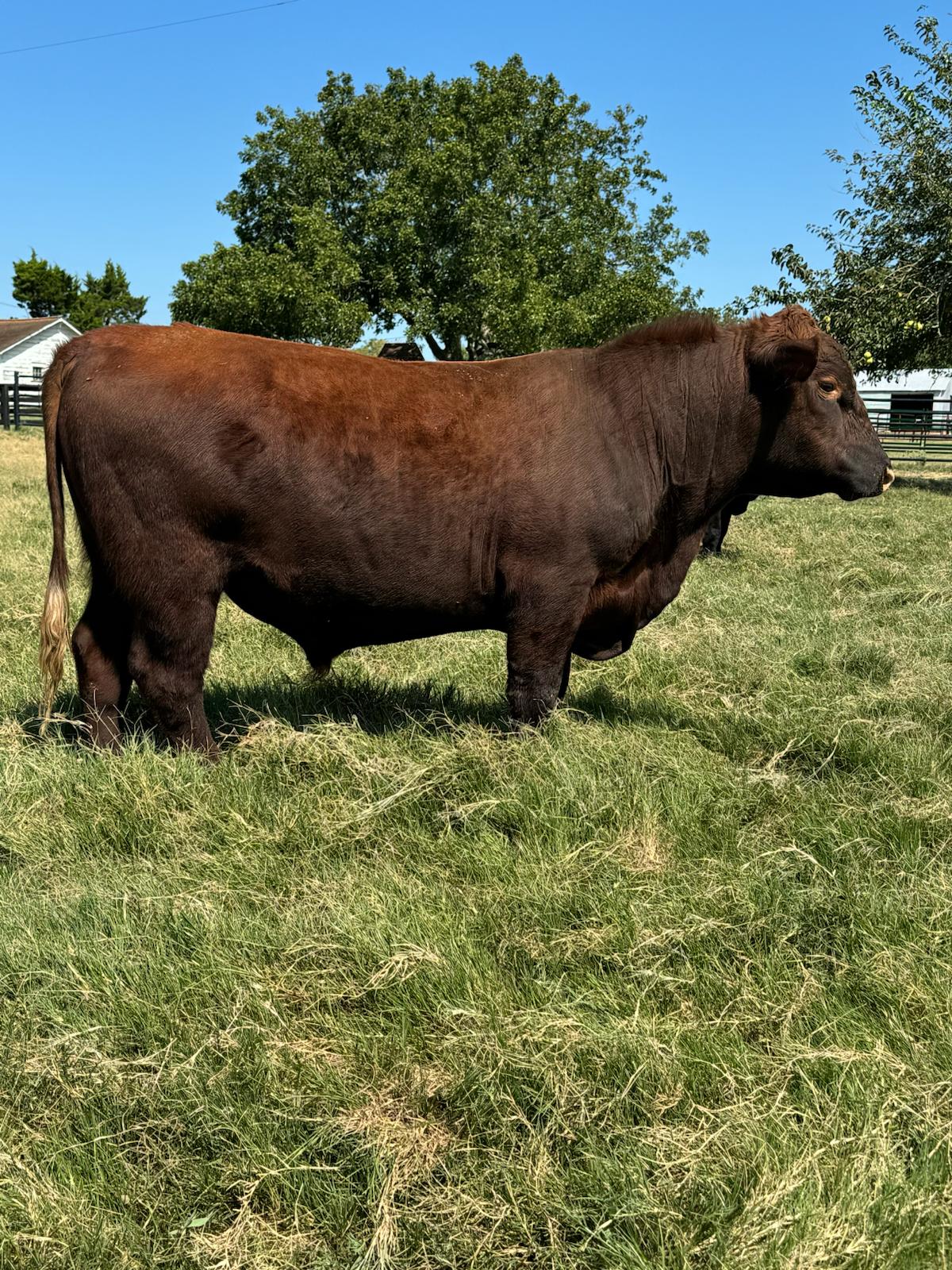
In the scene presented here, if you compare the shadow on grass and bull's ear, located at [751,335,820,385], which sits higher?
bull's ear, located at [751,335,820,385]

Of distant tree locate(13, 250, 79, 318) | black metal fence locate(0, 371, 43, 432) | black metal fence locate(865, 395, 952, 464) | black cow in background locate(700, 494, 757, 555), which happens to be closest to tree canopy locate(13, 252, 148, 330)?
distant tree locate(13, 250, 79, 318)

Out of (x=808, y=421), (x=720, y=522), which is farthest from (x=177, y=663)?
(x=720, y=522)

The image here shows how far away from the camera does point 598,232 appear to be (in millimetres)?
36719

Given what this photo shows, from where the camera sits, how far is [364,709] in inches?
199

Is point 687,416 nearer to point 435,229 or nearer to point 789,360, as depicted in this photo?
point 789,360

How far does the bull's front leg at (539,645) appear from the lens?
4438 mm

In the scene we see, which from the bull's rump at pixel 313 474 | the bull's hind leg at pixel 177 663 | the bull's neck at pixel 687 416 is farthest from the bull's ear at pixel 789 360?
the bull's hind leg at pixel 177 663

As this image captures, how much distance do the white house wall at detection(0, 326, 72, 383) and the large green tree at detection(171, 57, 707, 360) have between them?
84.0 ft

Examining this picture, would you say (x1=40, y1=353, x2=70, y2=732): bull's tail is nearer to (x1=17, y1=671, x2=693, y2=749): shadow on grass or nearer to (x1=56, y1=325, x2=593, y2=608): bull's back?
(x1=56, y1=325, x2=593, y2=608): bull's back

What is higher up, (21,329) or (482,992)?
(21,329)

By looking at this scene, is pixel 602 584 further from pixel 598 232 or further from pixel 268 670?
pixel 598 232

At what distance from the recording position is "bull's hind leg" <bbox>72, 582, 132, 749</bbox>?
453cm

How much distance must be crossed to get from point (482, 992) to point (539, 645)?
198 cm

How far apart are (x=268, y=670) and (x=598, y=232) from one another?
34.2 metres
